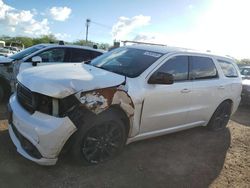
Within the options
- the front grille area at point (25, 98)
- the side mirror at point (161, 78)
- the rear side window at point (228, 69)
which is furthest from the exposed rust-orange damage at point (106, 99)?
the rear side window at point (228, 69)

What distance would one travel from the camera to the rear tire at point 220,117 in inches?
241

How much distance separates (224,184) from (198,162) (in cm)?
65

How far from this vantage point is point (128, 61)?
467cm

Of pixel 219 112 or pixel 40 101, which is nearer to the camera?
pixel 40 101

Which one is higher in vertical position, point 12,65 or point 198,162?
point 12,65

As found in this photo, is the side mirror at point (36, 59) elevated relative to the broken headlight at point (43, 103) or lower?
elevated

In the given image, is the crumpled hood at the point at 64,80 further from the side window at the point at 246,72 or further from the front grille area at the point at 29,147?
the side window at the point at 246,72

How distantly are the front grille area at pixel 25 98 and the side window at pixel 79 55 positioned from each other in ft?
12.7

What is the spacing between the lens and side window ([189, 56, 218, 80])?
16.9 feet

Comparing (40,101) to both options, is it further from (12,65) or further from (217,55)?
(217,55)

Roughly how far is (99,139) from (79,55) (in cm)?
458

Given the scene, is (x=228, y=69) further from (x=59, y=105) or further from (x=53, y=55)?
(x=53, y=55)

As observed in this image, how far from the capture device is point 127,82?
4.03 m

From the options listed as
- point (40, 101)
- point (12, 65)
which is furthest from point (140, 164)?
point (12, 65)
